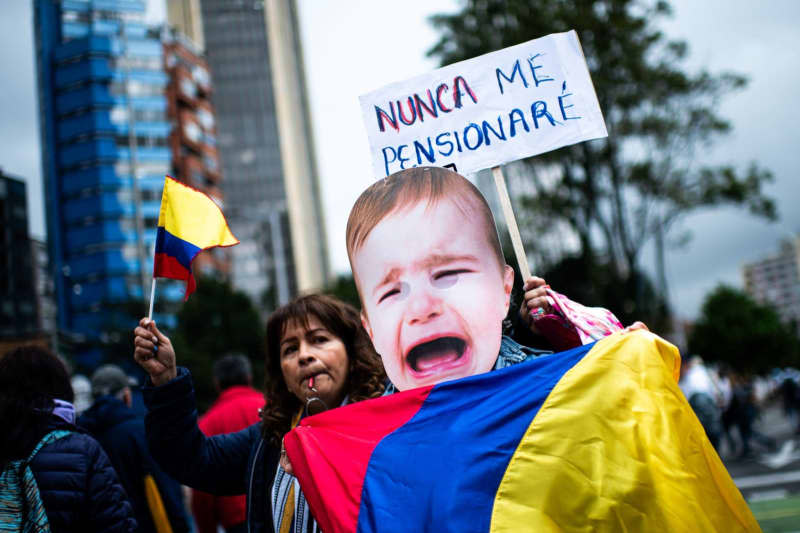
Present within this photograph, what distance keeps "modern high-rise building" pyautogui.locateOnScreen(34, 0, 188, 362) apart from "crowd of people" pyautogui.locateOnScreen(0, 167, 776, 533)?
5639 centimetres

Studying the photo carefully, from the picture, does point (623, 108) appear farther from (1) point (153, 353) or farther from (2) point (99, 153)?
(2) point (99, 153)

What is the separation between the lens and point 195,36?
290 feet

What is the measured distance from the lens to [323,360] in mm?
2732

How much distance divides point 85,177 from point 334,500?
6093 centimetres

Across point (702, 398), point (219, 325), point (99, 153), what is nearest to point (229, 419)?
point (702, 398)

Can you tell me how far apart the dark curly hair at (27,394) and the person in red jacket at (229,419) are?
1.70 m

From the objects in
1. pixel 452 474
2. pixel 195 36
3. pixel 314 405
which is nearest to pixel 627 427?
pixel 452 474

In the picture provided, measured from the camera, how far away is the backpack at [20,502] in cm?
271

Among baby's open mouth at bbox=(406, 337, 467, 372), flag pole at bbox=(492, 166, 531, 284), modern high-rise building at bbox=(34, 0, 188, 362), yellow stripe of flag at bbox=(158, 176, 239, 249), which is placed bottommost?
baby's open mouth at bbox=(406, 337, 467, 372)

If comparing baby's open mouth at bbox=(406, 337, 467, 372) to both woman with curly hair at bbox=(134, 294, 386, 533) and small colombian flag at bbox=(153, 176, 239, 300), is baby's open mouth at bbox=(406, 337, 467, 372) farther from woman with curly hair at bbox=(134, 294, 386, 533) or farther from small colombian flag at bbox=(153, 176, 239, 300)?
small colombian flag at bbox=(153, 176, 239, 300)

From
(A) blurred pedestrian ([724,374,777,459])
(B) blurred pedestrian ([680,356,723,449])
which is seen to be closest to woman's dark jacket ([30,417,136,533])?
(B) blurred pedestrian ([680,356,723,449])

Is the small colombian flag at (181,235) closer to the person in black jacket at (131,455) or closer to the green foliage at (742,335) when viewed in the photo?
the person in black jacket at (131,455)

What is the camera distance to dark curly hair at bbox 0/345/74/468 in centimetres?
283

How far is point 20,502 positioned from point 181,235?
1.22 meters
